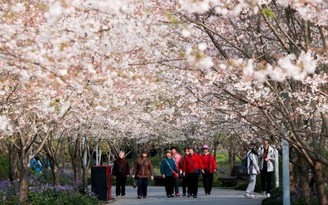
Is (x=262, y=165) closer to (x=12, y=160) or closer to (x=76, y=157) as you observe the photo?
(x=76, y=157)

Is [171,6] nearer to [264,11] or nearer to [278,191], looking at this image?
[264,11]

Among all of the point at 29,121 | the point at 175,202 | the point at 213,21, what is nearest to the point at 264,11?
the point at 213,21

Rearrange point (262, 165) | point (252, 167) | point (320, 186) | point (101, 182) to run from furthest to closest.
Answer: point (262, 165) < point (252, 167) < point (101, 182) < point (320, 186)

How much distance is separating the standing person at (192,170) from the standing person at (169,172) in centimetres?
42

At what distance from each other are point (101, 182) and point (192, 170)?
352cm

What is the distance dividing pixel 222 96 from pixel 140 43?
4.81 metres

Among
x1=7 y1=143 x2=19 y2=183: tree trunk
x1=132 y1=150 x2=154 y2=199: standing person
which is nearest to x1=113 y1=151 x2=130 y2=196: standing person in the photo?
x1=132 y1=150 x2=154 y2=199: standing person

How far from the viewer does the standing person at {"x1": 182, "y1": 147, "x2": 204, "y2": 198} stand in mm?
23500

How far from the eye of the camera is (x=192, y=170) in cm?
2381

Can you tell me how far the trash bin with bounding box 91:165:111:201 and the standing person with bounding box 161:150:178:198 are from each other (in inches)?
108

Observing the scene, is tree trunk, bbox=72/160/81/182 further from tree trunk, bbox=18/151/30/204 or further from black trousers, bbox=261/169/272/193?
tree trunk, bbox=18/151/30/204

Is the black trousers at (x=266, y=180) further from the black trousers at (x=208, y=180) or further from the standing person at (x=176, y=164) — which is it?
the standing person at (x=176, y=164)

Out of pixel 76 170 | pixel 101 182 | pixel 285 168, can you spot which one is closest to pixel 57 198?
pixel 101 182

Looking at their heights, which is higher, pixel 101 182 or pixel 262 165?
pixel 262 165
